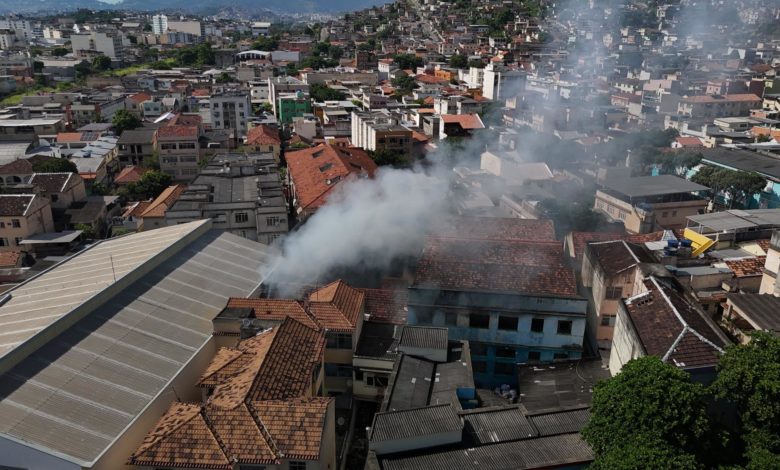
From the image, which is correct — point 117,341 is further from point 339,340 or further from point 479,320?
point 479,320

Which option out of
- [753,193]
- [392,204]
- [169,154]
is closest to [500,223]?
[392,204]

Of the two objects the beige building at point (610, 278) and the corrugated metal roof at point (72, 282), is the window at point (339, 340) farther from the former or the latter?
the beige building at point (610, 278)

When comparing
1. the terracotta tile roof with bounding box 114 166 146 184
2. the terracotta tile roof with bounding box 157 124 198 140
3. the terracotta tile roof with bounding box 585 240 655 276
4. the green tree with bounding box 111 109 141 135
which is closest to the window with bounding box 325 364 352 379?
the terracotta tile roof with bounding box 585 240 655 276

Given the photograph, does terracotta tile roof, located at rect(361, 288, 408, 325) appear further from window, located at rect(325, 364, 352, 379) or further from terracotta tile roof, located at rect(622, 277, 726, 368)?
terracotta tile roof, located at rect(622, 277, 726, 368)

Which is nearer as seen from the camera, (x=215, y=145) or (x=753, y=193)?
(x=753, y=193)

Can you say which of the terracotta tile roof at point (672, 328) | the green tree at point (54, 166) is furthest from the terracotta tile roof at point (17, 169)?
the terracotta tile roof at point (672, 328)

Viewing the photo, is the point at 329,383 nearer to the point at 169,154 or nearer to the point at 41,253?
the point at 41,253
